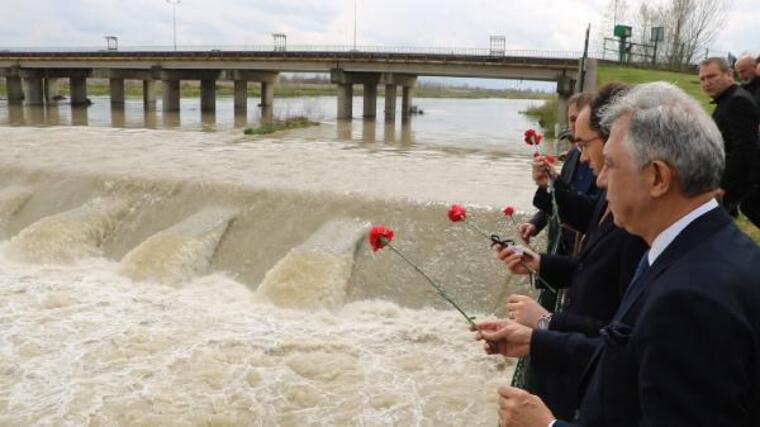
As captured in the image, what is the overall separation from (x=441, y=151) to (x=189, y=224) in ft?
36.5

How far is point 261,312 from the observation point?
8.30 metres

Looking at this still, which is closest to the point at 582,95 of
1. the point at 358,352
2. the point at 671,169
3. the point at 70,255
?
the point at 671,169

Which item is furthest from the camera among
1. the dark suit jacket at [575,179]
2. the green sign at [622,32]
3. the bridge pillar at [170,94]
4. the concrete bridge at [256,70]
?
the bridge pillar at [170,94]

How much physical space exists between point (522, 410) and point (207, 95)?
4409 centimetres

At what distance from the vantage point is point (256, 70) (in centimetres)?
4175

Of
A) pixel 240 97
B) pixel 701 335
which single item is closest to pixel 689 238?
pixel 701 335

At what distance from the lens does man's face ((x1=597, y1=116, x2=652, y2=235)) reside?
1840mm

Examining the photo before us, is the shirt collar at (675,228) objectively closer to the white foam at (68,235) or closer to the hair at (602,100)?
the hair at (602,100)

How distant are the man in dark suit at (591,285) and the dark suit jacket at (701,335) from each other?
0.85 m

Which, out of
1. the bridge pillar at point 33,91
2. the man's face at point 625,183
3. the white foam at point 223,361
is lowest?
the white foam at point 223,361

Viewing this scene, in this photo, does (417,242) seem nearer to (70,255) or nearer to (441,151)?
(70,255)

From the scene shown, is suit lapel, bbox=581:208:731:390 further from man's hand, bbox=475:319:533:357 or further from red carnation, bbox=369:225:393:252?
red carnation, bbox=369:225:393:252

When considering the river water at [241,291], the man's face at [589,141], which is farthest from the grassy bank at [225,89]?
the man's face at [589,141]

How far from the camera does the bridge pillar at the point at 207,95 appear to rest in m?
43.3
